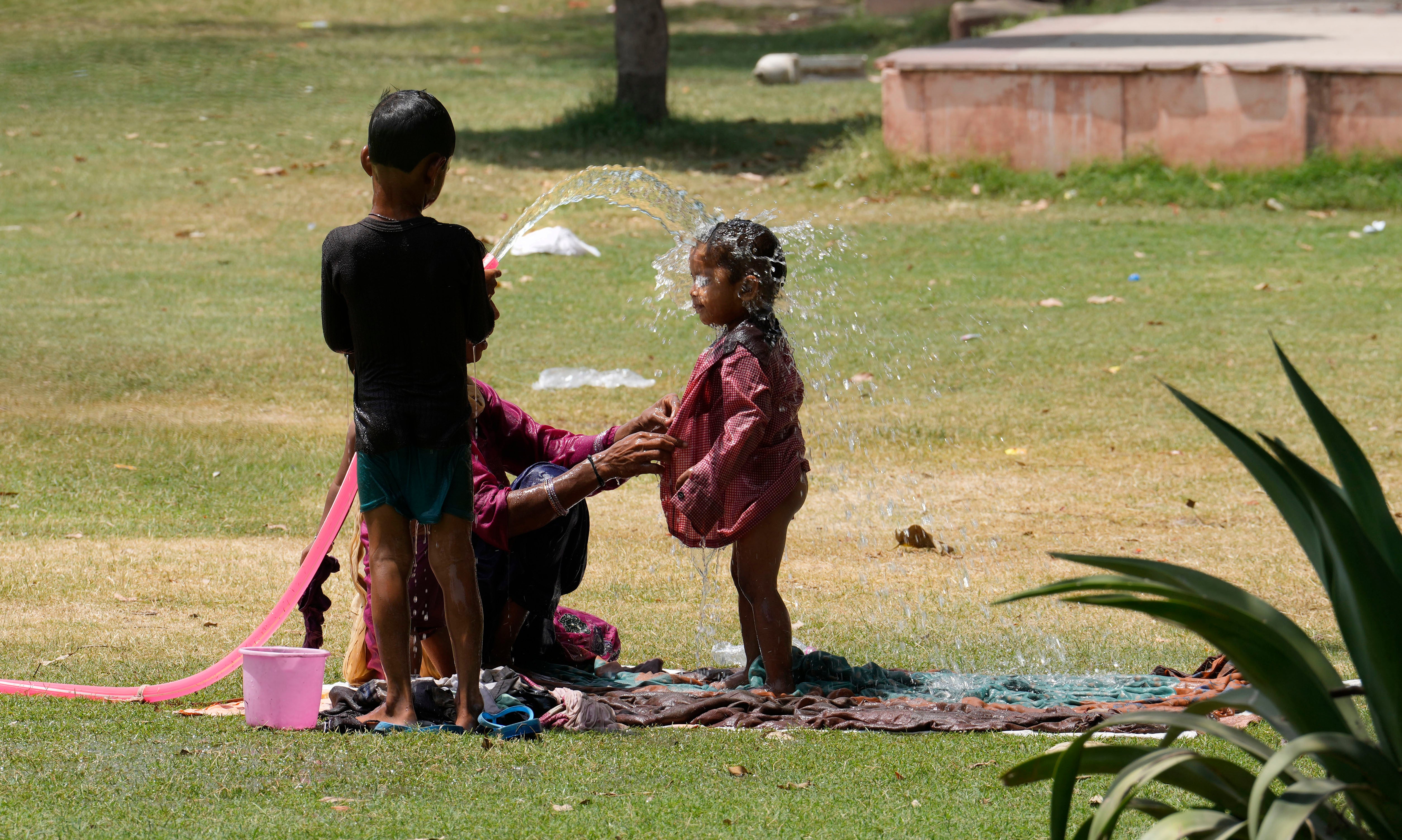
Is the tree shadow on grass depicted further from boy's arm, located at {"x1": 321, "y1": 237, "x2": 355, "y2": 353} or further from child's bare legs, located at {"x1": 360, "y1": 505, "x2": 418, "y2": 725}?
child's bare legs, located at {"x1": 360, "y1": 505, "x2": 418, "y2": 725}

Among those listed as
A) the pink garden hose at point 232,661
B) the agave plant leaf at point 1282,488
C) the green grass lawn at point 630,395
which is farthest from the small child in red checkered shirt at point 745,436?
the agave plant leaf at point 1282,488

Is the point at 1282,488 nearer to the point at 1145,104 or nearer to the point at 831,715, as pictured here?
the point at 831,715

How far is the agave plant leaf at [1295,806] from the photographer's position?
2445mm

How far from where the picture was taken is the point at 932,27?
2439 centimetres

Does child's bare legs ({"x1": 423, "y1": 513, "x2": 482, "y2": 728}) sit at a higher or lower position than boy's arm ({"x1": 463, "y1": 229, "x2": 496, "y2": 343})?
lower

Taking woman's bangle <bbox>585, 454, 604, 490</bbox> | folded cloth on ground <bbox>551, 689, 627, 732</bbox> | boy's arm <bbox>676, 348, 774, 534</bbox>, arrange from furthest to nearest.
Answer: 1. boy's arm <bbox>676, 348, 774, 534</bbox>
2. woman's bangle <bbox>585, 454, 604, 490</bbox>
3. folded cloth on ground <bbox>551, 689, 627, 732</bbox>

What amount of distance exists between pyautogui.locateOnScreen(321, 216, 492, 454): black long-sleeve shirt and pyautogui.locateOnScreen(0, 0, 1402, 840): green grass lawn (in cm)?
81

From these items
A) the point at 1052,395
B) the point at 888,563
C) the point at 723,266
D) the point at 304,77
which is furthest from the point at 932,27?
the point at 723,266

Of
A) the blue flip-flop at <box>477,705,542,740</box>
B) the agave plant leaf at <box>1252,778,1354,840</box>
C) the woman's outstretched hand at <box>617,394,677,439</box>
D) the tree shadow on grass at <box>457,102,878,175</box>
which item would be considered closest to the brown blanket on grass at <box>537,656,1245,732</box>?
the blue flip-flop at <box>477,705,542,740</box>

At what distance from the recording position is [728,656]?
219 inches

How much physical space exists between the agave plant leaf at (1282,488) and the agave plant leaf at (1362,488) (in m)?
0.08

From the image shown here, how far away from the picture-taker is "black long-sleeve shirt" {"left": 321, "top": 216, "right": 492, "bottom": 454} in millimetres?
4176

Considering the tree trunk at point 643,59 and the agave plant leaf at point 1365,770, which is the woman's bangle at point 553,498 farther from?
the tree trunk at point 643,59

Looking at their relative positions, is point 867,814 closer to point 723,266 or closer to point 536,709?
point 536,709
